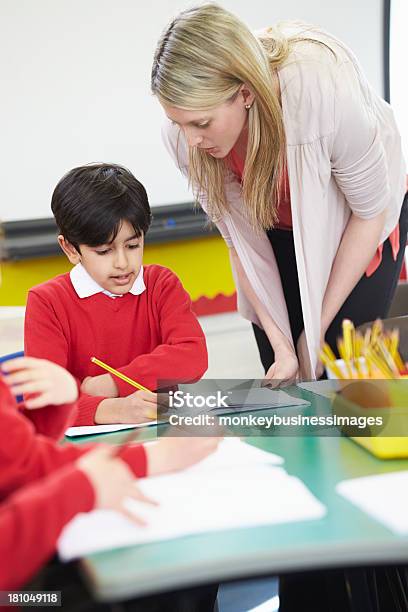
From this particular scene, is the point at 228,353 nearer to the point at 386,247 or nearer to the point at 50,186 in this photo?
the point at 50,186

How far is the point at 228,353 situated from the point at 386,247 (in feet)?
4.38

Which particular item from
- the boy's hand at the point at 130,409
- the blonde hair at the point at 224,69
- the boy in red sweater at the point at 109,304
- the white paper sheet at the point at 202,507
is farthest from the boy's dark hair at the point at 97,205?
the white paper sheet at the point at 202,507

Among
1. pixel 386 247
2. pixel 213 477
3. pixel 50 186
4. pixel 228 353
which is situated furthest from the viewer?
pixel 228 353

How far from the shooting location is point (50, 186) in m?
2.58

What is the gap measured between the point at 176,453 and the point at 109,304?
2.23ft

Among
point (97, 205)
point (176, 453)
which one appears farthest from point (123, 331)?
point (176, 453)

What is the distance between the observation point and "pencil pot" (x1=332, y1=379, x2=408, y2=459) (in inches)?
38.5

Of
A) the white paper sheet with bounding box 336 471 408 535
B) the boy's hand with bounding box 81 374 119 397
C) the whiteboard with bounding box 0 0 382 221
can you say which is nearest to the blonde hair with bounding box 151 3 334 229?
the boy's hand with bounding box 81 374 119 397

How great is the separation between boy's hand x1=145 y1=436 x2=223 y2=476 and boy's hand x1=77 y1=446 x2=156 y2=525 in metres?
0.10

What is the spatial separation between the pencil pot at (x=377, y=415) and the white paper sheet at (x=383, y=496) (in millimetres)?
53

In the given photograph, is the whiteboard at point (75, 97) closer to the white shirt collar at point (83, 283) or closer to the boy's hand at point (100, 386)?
the white shirt collar at point (83, 283)

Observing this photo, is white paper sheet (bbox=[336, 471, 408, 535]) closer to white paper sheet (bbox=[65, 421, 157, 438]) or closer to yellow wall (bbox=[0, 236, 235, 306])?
white paper sheet (bbox=[65, 421, 157, 438])

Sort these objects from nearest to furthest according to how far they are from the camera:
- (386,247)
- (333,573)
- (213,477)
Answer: (213,477) → (333,573) → (386,247)

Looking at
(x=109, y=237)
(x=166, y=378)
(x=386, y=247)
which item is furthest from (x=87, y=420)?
(x=386, y=247)
